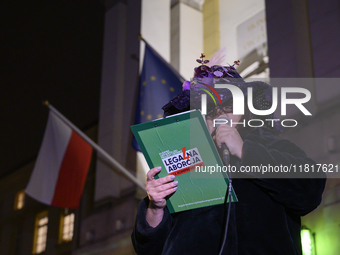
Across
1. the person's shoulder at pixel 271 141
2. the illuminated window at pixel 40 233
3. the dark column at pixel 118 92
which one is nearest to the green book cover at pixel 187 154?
the person's shoulder at pixel 271 141

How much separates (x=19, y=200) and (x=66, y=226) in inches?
225

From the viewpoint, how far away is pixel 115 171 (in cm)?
1110

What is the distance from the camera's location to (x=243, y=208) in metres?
1.94

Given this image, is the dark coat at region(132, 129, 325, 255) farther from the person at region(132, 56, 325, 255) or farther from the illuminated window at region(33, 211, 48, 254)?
the illuminated window at region(33, 211, 48, 254)

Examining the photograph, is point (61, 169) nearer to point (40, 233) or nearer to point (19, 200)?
point (40, 233)

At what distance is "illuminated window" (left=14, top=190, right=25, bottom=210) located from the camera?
1912 centimetres

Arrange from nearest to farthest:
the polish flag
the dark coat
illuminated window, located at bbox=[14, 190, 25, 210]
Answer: the dark coat, the polish flag, illuminated window, located at bbox=[14, 190, 25, 210]

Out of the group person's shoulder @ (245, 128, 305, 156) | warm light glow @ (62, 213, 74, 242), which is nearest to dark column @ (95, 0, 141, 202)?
warm light glow @ (62, 213, 74, 242)

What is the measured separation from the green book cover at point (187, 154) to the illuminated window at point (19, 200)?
1875 cm

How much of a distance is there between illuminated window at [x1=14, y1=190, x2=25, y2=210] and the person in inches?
731

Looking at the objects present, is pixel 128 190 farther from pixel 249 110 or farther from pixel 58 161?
pixel 249 110

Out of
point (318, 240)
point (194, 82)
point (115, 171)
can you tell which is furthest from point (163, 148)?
point (115, 171)

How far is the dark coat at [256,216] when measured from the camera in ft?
6.06

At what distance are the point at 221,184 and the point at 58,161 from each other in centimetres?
753
